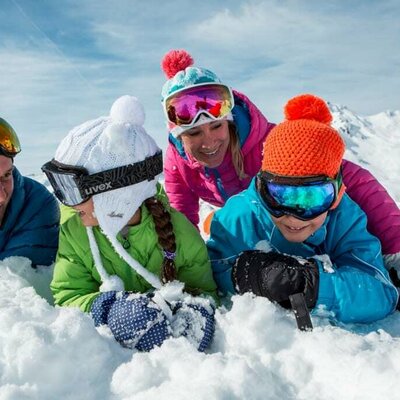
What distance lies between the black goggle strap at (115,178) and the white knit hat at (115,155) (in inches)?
1.1

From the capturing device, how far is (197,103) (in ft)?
12.5

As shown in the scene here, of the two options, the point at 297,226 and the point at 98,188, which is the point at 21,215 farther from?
the point at 297,226

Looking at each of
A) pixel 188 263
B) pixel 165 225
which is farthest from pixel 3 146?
pixel 188 263

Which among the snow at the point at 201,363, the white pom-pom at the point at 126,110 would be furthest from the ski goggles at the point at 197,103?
the snow at the point at 201,363

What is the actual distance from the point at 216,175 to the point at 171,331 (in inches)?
91.7

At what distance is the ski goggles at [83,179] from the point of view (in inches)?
94.0

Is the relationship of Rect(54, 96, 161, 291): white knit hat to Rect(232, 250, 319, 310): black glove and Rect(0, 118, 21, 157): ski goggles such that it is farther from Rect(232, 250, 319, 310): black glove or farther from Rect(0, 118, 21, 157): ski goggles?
Rect(0, 118, 21, 157): ski goggles

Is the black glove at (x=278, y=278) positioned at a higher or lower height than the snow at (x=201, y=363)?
higher

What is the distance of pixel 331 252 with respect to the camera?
9.28 feet

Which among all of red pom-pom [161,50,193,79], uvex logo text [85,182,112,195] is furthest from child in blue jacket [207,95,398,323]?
red pom-pom [161,50,193,79]

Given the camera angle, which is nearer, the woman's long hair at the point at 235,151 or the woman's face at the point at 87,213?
the woman's face at the point at 87,213

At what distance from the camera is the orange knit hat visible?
8.05ft

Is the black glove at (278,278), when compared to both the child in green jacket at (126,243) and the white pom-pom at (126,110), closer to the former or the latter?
the child in green jacket at (126,243)

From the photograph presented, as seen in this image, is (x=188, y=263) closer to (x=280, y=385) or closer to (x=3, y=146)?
(x=280, y=385)
